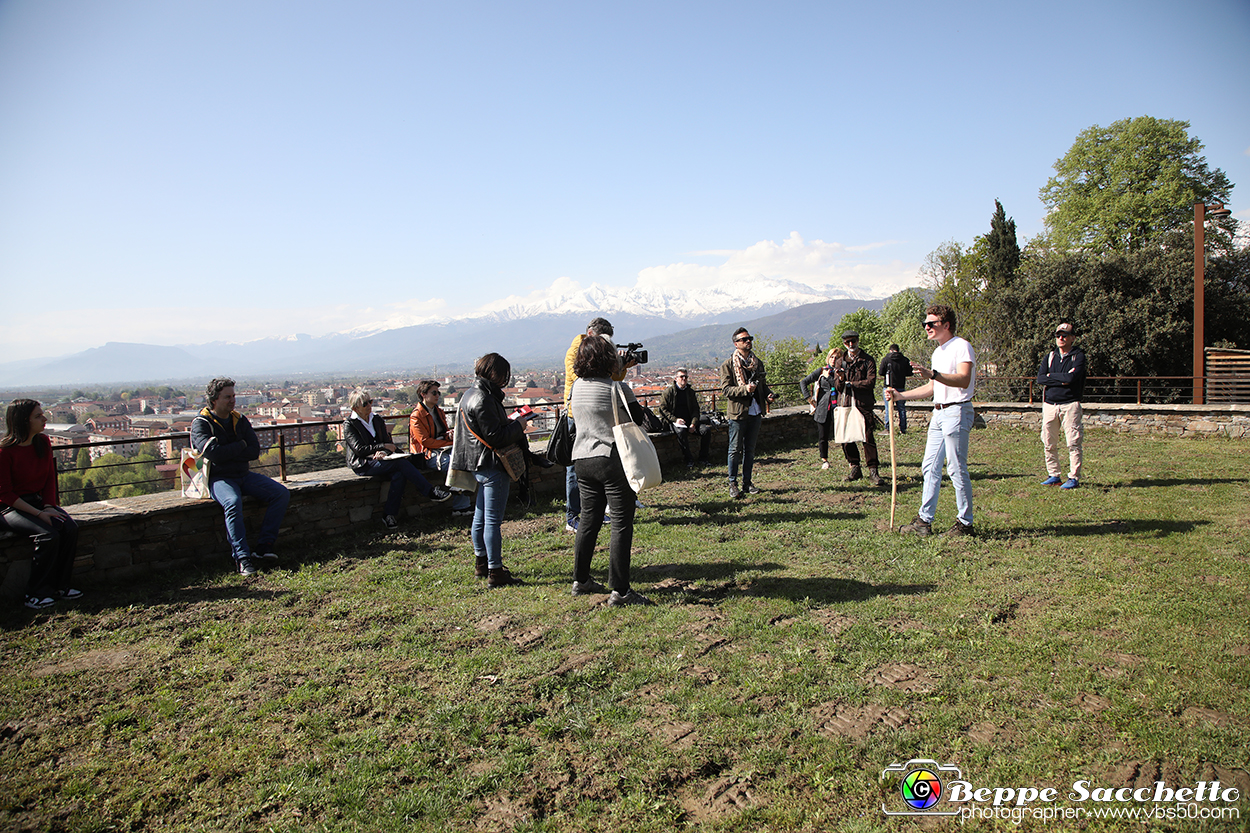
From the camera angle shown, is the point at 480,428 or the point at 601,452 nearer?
the point at 601,452

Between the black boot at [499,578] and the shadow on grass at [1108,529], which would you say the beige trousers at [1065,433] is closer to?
the shadow on grass at [1108,529]

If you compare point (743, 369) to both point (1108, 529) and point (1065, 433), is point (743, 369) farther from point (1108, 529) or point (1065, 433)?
point (1065, 433)

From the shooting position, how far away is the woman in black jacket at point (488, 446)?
462 centimetres

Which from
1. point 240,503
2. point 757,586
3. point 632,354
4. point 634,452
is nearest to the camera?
point 634,452

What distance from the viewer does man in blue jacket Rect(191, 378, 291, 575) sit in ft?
17.4

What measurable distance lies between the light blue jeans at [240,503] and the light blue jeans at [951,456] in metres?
5.65

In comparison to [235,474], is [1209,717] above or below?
below

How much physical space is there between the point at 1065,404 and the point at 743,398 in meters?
3.96

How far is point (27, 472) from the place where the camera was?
4.65 metres

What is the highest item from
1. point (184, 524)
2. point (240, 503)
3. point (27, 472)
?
point (27, 472)

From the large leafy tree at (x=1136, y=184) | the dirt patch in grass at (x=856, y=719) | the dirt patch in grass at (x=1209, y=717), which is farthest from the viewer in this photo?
the large leafy tree at (x=1136, y=184)

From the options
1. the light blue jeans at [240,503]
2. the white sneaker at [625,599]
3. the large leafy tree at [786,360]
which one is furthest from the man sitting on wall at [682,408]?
the large leafy tree at [786,360]

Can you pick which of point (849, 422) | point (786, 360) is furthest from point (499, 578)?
point (786, 360)

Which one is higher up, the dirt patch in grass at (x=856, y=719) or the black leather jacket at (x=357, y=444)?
the black leather jacket at (x=357, y=444)
